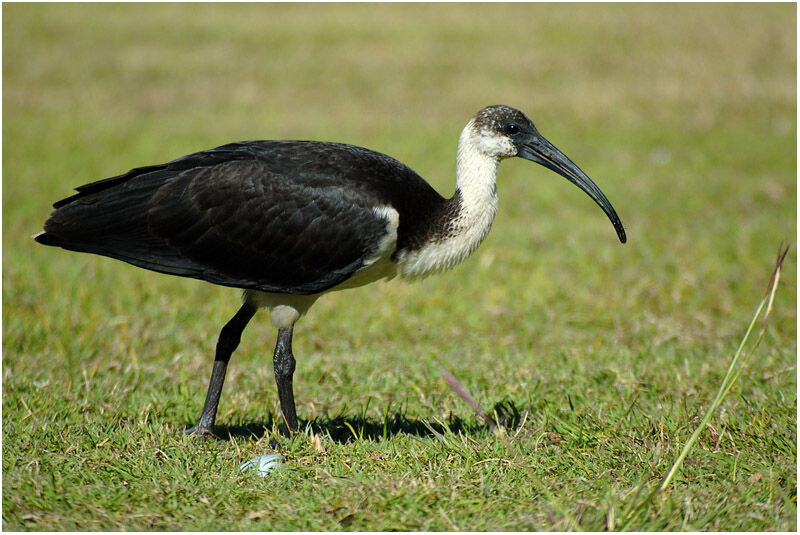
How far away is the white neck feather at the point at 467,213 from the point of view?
14.3 ft

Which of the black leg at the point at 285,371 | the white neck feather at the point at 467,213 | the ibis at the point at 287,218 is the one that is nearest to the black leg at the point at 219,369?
the ibis at the point at 287,218

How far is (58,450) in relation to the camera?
4.04 meters

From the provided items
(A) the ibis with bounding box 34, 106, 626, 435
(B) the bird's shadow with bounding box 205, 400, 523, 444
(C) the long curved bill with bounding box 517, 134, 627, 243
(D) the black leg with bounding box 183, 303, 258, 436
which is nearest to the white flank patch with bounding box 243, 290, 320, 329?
(A) the ibis with bounding box 34, 106, 626, 435

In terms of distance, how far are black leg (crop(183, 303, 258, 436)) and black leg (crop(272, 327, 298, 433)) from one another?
0.22 meters

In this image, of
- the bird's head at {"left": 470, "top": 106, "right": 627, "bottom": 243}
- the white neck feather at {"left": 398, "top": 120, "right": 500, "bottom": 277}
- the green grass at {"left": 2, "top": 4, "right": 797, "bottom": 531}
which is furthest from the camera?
the bird's head at {"left": 470, "top": 106, "right": 627, "bottom": 243}

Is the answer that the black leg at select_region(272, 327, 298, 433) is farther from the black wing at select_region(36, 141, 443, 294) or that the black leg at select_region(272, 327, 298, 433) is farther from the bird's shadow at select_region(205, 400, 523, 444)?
the black wing at select_region(36, 141, 443, 294)

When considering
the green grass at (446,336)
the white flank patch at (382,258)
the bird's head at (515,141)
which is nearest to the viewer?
the green grass at (446,336)

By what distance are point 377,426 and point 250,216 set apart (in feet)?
3.84

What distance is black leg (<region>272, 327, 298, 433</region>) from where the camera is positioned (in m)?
4.45

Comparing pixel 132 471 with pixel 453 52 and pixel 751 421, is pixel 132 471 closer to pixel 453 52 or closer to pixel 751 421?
Answer: pixel 751 421

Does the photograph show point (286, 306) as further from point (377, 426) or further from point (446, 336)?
point (446, 336)

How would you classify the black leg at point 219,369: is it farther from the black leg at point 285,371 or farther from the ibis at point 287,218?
the black leg at point 285,371

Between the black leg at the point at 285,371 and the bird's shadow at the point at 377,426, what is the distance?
10 cm

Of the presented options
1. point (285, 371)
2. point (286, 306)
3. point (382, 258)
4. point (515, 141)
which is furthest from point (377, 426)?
point (515, 141)
